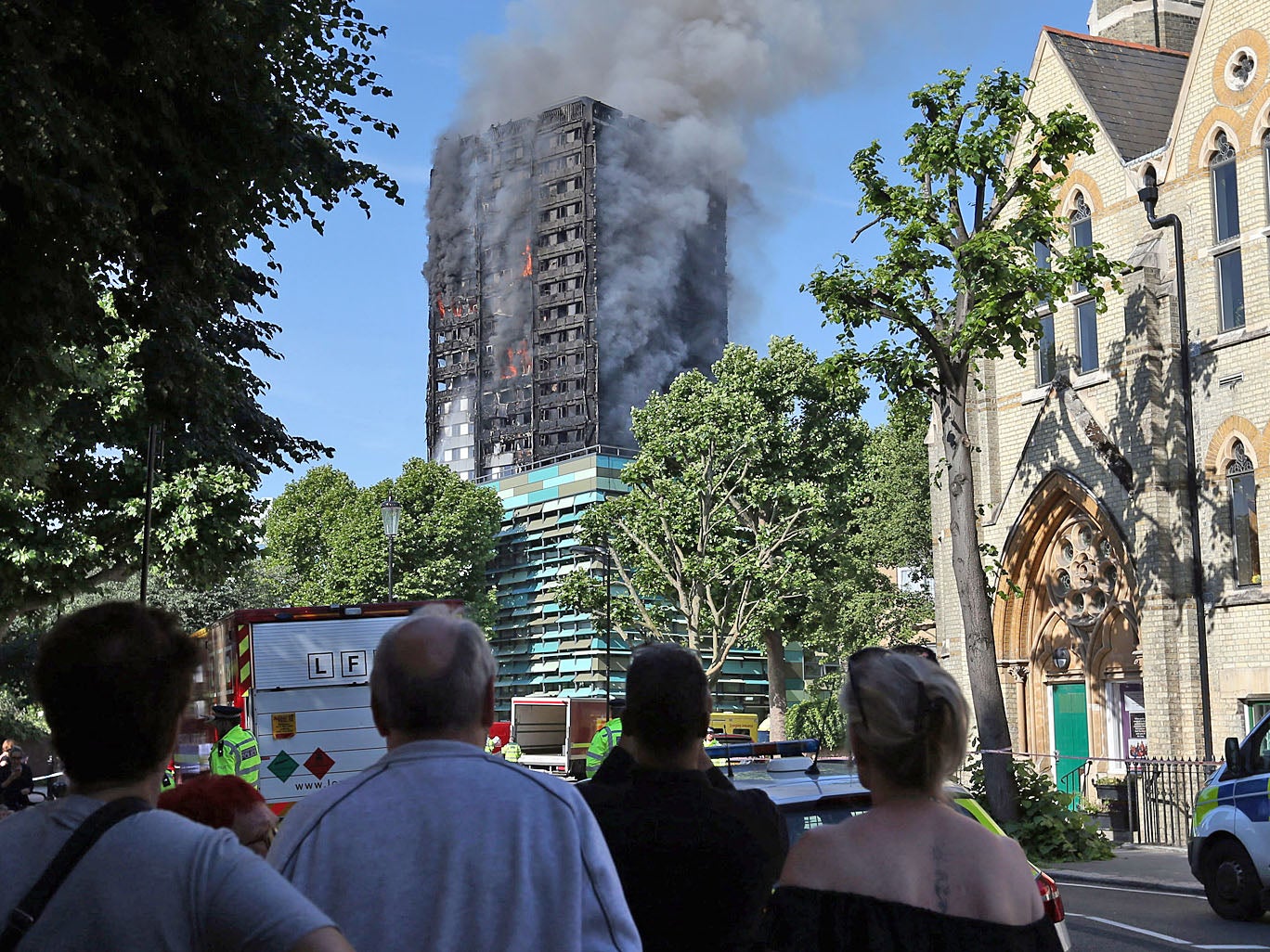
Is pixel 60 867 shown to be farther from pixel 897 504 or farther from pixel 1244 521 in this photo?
pixel 897 504

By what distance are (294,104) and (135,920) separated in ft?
39.9

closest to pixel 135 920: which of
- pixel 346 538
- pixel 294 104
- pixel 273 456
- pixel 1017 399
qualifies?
pixel 294 104

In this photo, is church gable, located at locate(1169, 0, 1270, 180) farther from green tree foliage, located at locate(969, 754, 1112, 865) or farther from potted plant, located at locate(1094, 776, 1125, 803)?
green tree foliage, located at locate(969, 754, 1112, 865)

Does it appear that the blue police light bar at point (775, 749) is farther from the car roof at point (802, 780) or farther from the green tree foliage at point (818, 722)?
the green tree foliage at point (818, 722)

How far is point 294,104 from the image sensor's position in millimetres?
13688

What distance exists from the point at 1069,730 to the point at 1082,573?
10.9 ft

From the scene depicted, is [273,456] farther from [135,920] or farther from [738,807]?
[135,920]

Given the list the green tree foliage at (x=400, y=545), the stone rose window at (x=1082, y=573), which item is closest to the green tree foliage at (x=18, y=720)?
the green tree foliage at (x=400, y=545)

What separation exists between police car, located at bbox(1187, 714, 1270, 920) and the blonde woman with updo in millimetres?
11985

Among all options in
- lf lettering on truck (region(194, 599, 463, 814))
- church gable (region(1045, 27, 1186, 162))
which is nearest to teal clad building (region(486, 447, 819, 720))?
church gable (region(1045, 27, 1186, 162))

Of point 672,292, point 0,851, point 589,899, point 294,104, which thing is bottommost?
point 589,899

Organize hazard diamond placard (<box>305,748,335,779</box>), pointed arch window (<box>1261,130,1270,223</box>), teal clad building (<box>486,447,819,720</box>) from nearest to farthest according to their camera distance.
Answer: hazard diamond placard (<box>305,748,335,779</box>)
pointed arch window (<box>1261,130,1270,223</box>)
teal clad building (<box>486,447,819,720</box>)

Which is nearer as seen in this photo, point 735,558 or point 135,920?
point 135,920

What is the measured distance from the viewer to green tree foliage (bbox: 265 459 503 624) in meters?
68.9
